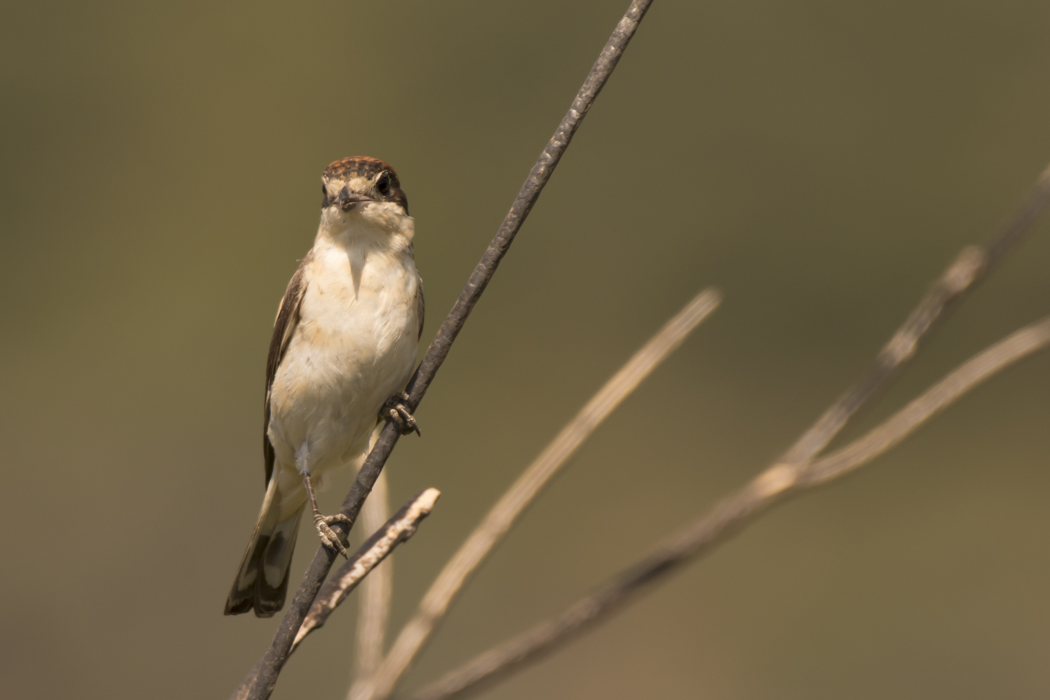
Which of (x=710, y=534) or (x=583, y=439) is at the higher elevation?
(x=583, y=439)

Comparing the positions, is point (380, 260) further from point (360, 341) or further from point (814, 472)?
point (814, 472)

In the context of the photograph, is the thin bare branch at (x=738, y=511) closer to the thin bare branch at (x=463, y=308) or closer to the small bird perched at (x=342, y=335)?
the thin bare branch at (x=463, y=308)

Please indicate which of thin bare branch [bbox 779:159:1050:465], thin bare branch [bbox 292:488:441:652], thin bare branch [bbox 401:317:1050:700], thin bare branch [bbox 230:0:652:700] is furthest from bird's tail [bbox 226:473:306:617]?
thin bare branch [bbox 779:159:1050:465]

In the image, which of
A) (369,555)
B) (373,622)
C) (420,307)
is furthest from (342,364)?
(369,555)

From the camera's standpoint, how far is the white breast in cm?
315

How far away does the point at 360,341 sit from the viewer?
10.3ft

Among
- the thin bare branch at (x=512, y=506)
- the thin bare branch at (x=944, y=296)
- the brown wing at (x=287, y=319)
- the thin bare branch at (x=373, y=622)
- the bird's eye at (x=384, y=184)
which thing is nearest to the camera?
the thin bare branch at (x=944, y=296)

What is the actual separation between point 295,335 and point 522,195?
231 centimetres

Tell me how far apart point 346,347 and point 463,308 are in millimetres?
1907

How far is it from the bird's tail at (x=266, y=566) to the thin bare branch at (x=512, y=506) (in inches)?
67.6

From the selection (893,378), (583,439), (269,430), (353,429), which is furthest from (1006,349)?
(269,430)

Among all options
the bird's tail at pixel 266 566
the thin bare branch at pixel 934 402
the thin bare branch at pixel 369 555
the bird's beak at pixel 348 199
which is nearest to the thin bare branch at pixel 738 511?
the thin bare branch at pixel 934 402

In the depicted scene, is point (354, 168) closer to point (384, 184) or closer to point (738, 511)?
point (384, 184)

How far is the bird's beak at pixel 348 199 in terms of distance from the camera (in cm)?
313
